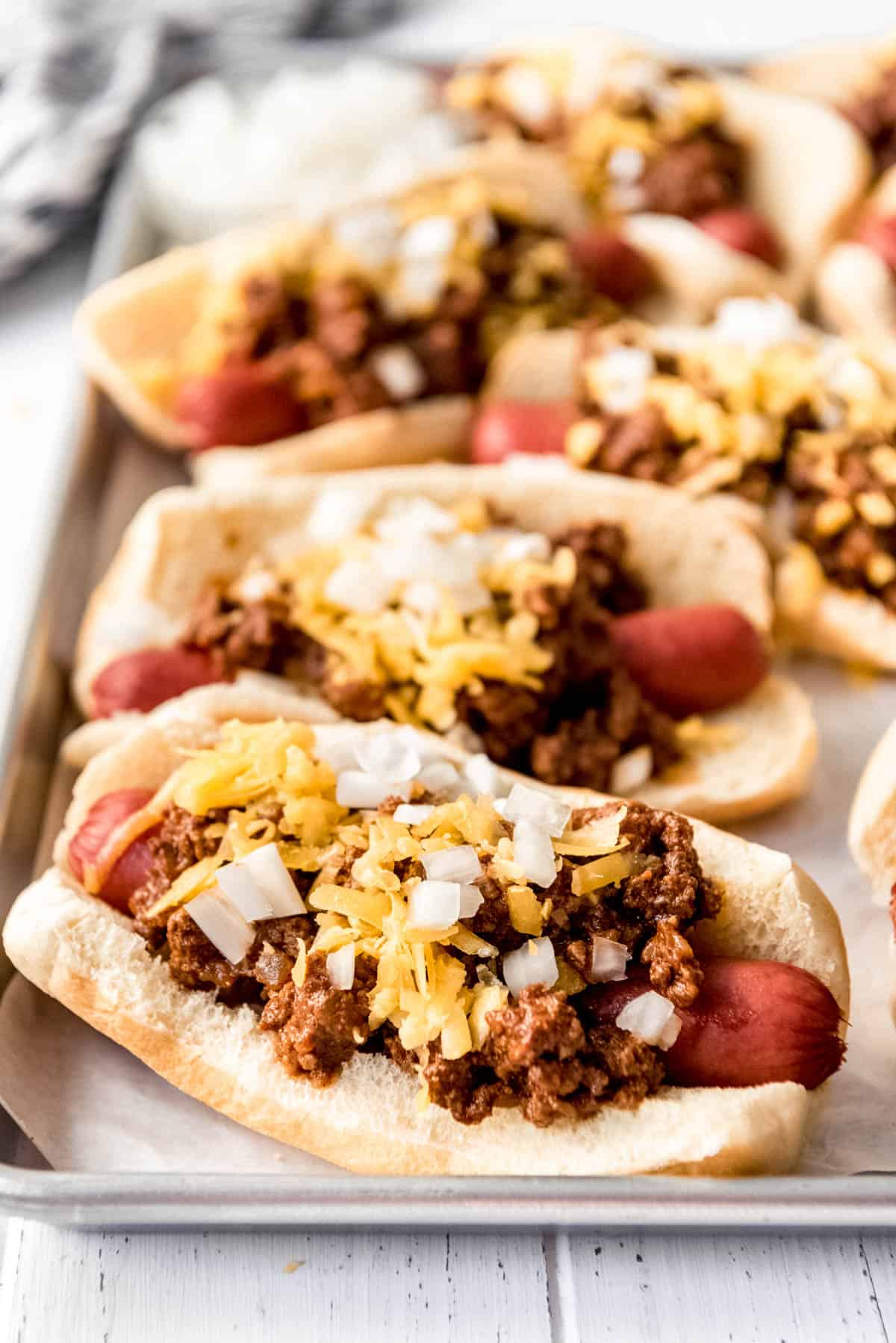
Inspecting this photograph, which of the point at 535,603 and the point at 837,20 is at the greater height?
the point at 535,603

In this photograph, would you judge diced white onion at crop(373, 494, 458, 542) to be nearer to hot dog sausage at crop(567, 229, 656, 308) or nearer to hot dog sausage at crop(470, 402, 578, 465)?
hot dog sausage at crop(470, 402, 578, 465)

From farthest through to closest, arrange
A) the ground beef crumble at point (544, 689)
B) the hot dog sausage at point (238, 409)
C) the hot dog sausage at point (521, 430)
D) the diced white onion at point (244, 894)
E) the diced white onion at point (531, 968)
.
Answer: the hot dog sausage at point (238, 409)
the hot dog sausage at point (521, 430)
the ground beef crumble at point (544, 689)
the diced white onion at point (244, 894)
the diced white onion at point (531, 968)

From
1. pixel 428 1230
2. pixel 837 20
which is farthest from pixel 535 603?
pixel 837 20

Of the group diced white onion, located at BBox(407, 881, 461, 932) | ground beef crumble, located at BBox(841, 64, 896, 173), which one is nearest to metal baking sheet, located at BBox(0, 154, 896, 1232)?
diced white onion, located at BBox(407, 881, 461, 932)

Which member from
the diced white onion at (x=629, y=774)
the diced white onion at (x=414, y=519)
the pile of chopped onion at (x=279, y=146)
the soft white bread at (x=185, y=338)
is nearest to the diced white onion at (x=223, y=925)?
the diced white onion at (x=629, y=774)

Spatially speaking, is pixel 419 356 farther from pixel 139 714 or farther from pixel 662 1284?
pixel 662 1284

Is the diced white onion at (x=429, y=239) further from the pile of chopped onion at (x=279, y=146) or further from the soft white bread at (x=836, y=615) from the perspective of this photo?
the soft white bread at (x=836, y=615)
